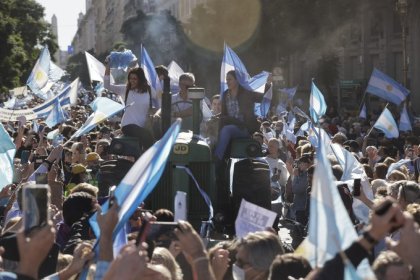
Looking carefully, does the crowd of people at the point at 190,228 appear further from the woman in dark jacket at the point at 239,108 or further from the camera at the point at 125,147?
the camera at the point at 125,147

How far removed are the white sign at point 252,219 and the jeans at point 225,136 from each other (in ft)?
12.2

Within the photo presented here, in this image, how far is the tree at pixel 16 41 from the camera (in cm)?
→ 6588

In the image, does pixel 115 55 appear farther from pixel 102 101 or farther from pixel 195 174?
pixel 195 174

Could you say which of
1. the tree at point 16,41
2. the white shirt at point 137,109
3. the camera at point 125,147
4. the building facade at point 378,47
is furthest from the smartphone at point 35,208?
the tree at point 16,41

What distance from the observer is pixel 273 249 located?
520 centimetres

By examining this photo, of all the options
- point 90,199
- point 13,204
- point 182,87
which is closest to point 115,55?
point 182,87

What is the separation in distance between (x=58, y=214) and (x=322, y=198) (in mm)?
4633

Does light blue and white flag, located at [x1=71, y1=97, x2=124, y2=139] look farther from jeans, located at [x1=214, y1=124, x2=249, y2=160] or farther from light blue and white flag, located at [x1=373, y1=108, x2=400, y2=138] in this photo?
light blue and white flag, located at [x1=373, y1=108, x2=400, y2=138]

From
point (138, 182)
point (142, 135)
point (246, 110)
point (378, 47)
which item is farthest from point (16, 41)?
point (138, 182)

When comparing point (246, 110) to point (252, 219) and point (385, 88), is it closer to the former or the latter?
point (252, 219)

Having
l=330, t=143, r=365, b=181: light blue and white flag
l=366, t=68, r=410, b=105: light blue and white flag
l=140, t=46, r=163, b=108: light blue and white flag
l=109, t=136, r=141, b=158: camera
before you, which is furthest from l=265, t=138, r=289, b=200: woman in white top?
l=366, t=68, r=410, b=105: light blue and white flag

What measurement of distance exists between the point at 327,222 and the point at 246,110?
6.16 metres

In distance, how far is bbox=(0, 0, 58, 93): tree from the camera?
6588 centimetres

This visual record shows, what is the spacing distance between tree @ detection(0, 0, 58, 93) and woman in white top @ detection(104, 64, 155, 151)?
2212 inches
